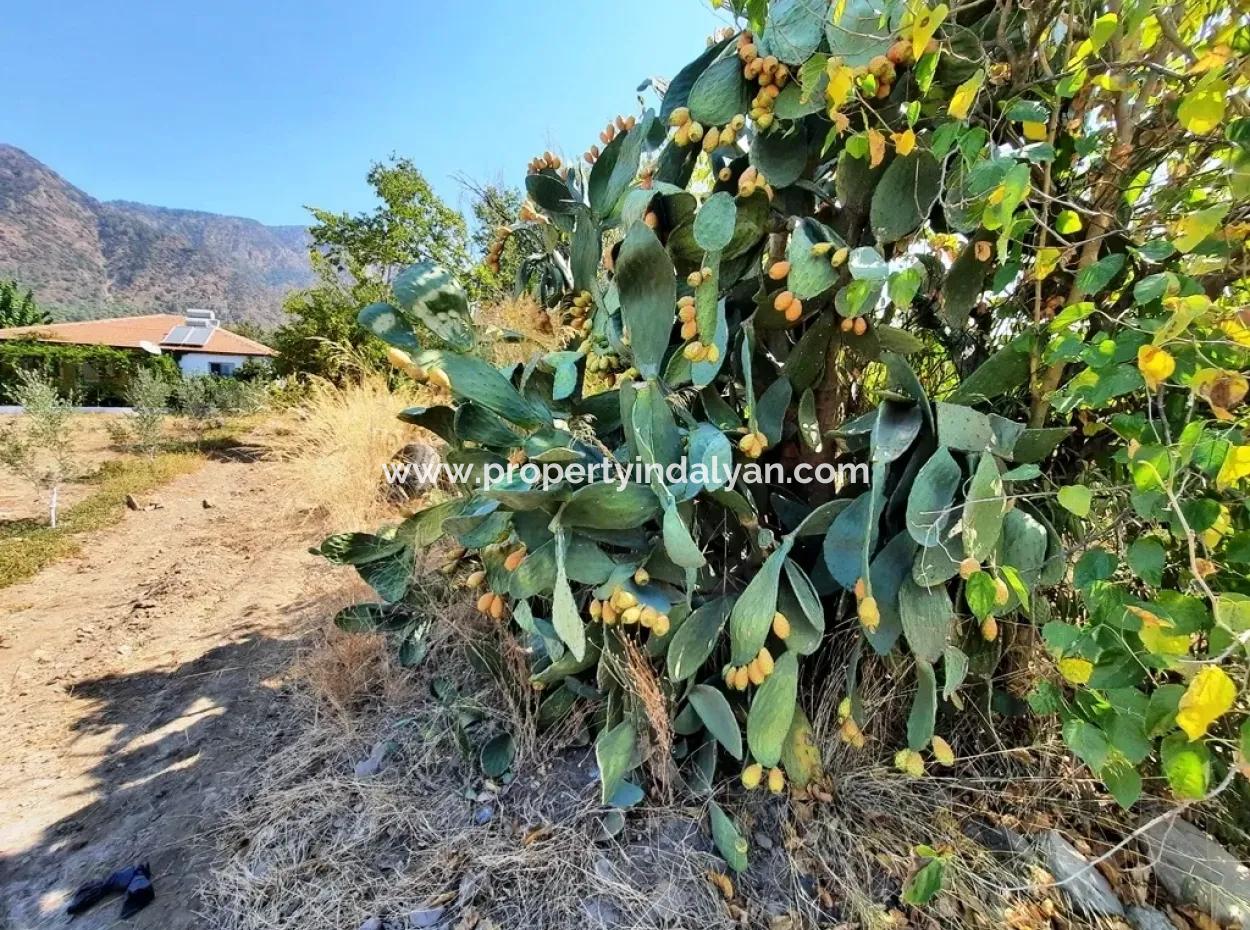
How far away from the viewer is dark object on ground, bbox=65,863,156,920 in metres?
1.11

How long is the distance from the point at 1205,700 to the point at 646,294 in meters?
0.85

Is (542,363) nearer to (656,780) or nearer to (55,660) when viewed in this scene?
(656,780)

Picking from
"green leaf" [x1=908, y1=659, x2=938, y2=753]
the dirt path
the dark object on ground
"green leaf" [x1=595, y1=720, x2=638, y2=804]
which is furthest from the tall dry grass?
"green leaf" [x1=908, y1=659, x2=938, y2=753]

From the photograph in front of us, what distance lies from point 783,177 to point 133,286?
6806 centimetres

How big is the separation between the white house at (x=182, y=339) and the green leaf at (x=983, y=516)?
2290 cm

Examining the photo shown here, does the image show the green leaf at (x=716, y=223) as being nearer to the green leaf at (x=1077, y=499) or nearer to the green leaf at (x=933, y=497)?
the green leaf at (x=933, y=497)

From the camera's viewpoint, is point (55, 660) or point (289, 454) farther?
point (289, 454)

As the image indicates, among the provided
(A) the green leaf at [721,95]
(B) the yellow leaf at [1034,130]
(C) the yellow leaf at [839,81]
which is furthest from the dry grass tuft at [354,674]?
(B) the yellow leaf at [1034,130]

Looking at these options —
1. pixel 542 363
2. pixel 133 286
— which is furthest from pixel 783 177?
pixel 133 286

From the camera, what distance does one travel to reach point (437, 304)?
1229mm

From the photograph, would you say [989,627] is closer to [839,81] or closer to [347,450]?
[839,81]

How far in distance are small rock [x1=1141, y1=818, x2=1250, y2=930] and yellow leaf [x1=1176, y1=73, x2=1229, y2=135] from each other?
1025 millimetres

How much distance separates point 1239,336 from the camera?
657 millimetres

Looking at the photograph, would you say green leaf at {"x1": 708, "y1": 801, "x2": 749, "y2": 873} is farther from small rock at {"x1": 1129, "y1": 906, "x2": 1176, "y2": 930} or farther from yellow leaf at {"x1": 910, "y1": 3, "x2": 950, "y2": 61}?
yellow leaf at {"x1": 910, "y1": 3, "x2": 950, "y2": 61}
